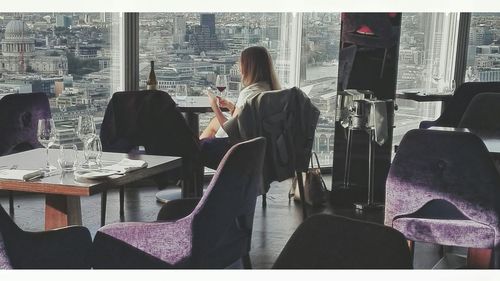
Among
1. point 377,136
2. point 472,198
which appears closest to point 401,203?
point 472,198

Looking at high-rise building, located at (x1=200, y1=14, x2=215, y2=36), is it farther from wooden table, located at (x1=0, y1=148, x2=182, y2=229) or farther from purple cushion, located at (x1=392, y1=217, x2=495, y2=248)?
purple cushion, located at (x1=392, y1=217, x2=495, y2=248)

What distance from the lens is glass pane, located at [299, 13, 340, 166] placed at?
6160 mm

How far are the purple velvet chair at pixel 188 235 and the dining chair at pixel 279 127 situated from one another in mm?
1582

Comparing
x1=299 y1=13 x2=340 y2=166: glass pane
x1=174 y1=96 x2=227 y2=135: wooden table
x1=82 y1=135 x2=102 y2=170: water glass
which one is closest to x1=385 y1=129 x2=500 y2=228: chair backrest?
x1=82 y1=135 x2=102 y2=170: water glass

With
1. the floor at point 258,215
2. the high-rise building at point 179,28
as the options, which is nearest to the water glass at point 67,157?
the floor at point 258,215

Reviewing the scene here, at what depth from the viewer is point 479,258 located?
132 inches

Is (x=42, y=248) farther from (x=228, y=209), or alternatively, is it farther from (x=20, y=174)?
(x=228, y=209)

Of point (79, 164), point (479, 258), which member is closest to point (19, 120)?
point (79, 164)

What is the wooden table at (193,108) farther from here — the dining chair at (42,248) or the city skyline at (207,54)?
the dining chair at (42,248)

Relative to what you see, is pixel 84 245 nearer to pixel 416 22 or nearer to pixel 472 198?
pixel 472 198

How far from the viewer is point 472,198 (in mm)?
2873

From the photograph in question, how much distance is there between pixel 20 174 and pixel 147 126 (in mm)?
1715
